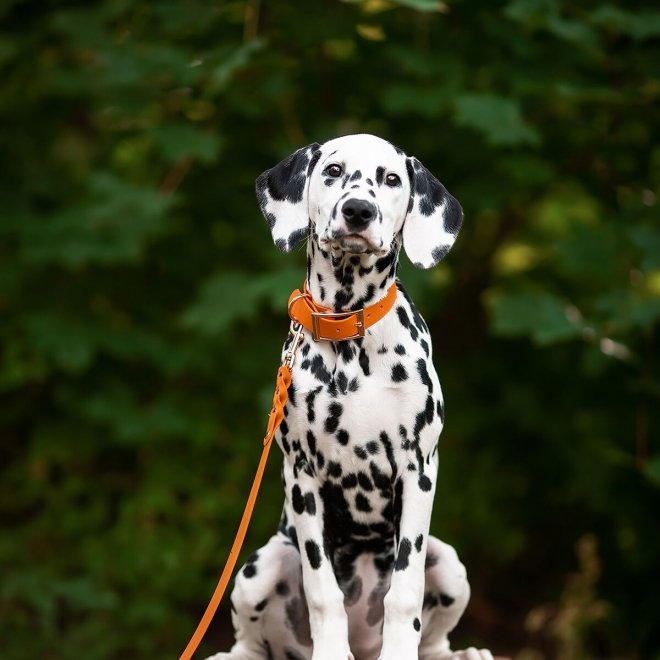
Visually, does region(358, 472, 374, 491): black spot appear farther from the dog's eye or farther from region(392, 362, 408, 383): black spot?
the dog's eye

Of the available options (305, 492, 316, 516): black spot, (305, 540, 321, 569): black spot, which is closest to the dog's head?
(305, 492, 316, 516): black spot

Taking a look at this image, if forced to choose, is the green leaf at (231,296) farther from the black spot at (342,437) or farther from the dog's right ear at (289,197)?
the black spot at (342,437)

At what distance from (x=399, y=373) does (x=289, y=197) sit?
68 centimetres

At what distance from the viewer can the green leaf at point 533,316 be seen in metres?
5.24

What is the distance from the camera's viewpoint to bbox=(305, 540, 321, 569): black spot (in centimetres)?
331

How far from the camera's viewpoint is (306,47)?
5.75 meters

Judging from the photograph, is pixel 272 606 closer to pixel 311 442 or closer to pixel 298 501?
pixel 298 501

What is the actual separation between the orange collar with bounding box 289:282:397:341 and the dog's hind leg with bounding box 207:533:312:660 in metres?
0.84

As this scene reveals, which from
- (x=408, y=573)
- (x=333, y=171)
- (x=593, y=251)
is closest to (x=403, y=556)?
(x=408, y=573)

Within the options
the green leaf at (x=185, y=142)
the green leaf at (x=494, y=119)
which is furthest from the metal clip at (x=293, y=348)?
the green leaf at (x=185, y=142)

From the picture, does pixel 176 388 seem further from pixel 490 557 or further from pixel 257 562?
pixel 257 562

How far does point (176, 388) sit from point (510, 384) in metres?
2.25

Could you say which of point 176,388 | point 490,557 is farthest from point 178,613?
point 490,557

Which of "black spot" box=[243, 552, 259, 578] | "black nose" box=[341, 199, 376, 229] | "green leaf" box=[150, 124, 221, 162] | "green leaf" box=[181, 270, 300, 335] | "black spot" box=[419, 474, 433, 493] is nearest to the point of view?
"black nose" box=[341, 199, 376, 229]
